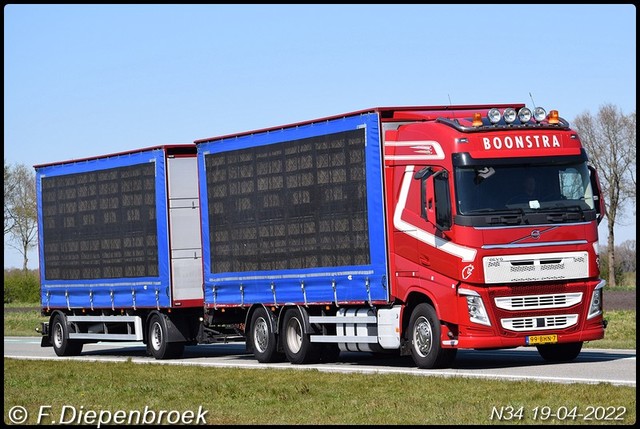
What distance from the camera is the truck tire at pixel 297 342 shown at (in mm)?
24203

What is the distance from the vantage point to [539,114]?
21.6 m

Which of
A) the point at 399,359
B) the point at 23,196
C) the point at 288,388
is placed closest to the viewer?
the point at 288,388

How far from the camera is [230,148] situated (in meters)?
26.1

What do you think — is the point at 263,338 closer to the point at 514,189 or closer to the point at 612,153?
the point at 514,189

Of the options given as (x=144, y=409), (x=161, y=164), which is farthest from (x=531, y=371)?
(x=161, y=164)

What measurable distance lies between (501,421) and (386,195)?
8262 millimetres

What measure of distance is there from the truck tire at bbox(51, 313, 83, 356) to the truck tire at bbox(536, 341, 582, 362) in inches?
476

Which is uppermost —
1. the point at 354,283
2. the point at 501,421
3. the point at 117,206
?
the point at 117,206

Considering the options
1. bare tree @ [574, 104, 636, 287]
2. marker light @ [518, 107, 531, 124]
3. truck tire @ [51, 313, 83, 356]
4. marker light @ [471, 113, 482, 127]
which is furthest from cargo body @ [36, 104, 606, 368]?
bare tree @ [574, 104, 636, 287]

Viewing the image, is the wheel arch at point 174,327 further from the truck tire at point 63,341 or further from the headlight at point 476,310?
the headlight at point 476,310

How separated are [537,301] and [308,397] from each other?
5103 millimetres

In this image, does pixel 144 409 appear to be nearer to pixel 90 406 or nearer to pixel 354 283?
pixel 90 406

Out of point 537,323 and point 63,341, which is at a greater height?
point 537,323

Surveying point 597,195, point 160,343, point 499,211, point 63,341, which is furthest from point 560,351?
point 63,341
